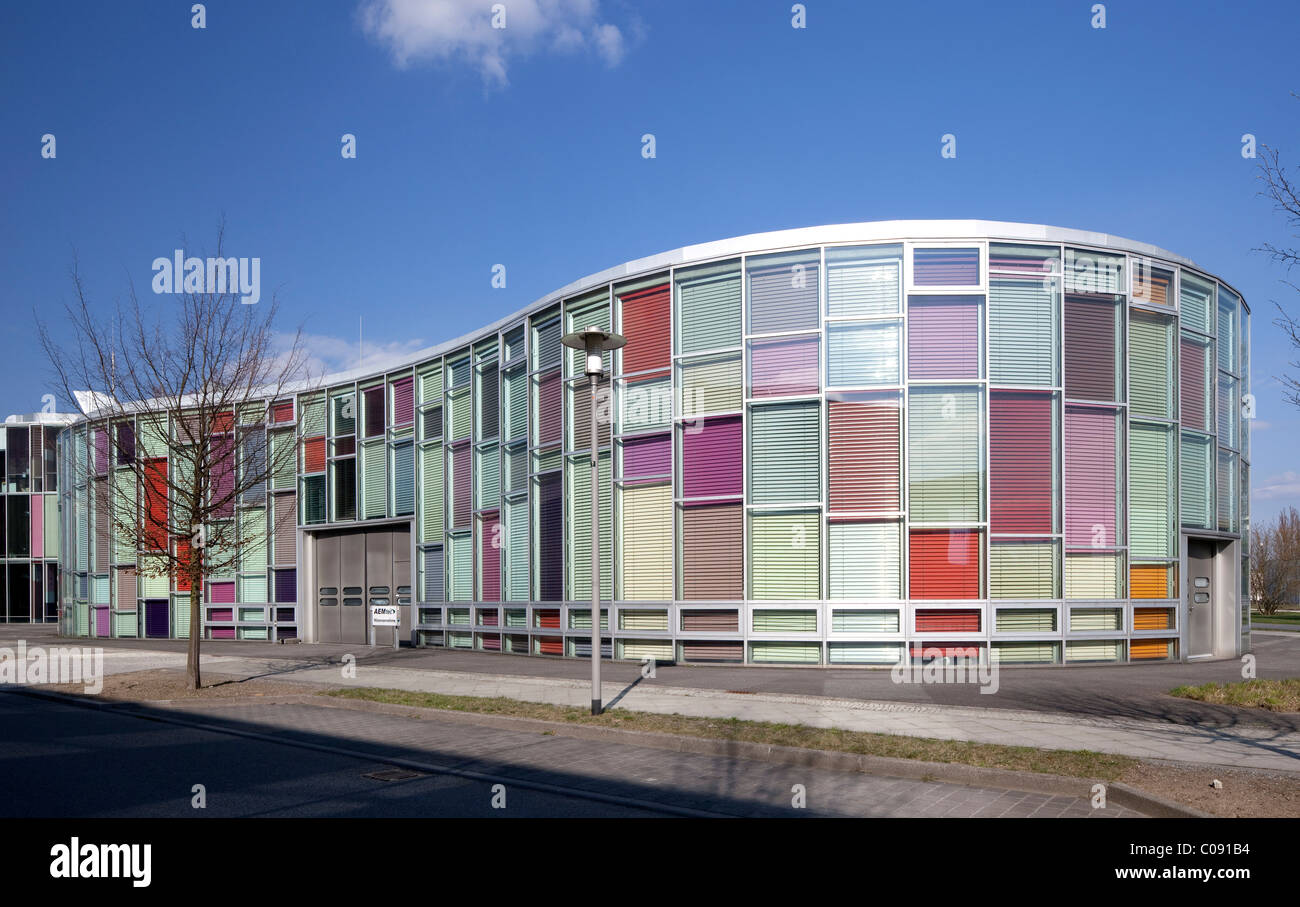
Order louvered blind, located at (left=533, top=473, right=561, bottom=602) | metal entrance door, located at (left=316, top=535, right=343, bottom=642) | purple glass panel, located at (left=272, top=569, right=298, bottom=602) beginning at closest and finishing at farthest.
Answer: louvered blind, located at (left=533, top=473, right=561, bottom=602) < metal entrance door, located at (left=316, top=535, right=343, bottom=642) < purple glass panel, located at (left=272, top=569, right=298, bottom=602)

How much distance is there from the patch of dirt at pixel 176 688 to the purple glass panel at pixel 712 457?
760 cm

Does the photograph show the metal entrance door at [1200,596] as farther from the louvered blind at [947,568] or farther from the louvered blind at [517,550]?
the louvered blind at [517,550]

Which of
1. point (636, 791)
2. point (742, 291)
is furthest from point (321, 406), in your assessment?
point (636, 791)

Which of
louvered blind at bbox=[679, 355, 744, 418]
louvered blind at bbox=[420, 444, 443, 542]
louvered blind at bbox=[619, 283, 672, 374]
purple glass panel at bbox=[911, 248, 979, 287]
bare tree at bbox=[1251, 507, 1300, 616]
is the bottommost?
bare tree at bbox=[1251, 507, 1300, 616]

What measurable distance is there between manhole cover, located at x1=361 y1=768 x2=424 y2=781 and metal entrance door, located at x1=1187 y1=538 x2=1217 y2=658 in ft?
53.8

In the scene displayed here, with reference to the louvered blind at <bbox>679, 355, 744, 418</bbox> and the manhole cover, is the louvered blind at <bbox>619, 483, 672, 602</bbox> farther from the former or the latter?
the manhole cover

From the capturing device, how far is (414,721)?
13.5 meters

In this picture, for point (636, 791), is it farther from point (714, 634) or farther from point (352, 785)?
point (714, 634)

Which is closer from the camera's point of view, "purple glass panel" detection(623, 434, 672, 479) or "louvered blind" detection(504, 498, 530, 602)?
"purple glass panel" detection(623, 434, 672, 479)

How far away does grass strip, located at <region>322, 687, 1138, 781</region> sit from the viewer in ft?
29.9

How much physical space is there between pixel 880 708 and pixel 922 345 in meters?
7.51

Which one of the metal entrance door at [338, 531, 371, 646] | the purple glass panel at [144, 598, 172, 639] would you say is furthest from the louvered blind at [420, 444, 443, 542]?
the purple glass panel at [144, 598, 172, 639]

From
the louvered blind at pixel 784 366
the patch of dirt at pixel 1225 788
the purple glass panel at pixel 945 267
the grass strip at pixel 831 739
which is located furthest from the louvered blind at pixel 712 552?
the patch of dirt at pixel 1225 788

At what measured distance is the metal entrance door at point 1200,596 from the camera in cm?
2044
